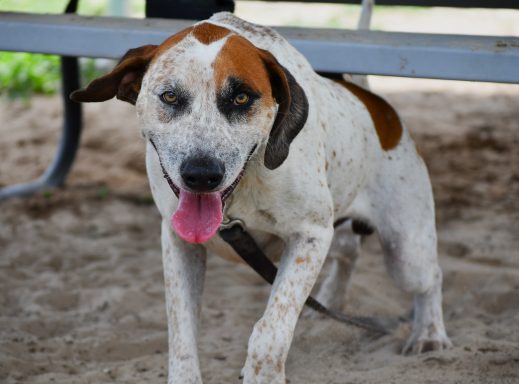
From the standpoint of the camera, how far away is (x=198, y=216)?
2.88m

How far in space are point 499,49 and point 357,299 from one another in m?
1.70

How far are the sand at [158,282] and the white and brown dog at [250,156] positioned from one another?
1.83ft

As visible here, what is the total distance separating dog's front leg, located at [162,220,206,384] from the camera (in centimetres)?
314

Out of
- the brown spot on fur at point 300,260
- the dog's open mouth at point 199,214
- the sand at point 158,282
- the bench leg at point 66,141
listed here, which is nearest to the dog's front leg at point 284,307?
the brown spot on fur at point 300,260

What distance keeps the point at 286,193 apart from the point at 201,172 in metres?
0.51

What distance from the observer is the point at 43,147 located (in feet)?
23.9

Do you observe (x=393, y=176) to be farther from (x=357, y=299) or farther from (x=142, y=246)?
(x=142, y=246)

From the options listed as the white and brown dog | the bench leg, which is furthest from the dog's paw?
the bench leg

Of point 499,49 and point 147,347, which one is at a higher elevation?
point 499,49

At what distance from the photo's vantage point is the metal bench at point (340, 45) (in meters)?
3.38

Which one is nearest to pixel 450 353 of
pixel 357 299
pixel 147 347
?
pixel 357 299

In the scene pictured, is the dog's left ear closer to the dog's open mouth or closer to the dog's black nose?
the dog's open mouth

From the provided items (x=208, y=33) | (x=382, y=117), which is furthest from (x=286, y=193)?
(x=382, y=117)

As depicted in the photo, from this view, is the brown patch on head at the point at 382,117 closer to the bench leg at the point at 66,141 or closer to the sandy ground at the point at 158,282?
the sandy ground at the point at 158,282
